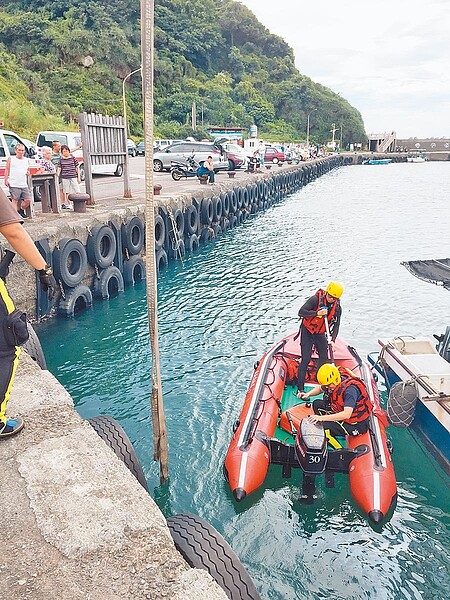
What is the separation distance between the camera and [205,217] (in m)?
18.5

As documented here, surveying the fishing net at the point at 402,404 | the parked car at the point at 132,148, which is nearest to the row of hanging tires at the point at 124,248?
the fishing net at the point at 402,404

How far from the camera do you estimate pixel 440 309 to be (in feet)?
40.5

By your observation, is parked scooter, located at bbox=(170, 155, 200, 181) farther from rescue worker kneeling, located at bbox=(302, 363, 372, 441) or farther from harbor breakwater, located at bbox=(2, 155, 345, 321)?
rescue worker kneeling, located at bbox=(302, 363, 372, 441)

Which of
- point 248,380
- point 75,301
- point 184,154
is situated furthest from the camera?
point 184,154

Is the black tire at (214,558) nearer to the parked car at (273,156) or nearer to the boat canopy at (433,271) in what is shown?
the boat canopy at (433,271)

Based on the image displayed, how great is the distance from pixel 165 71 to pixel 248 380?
55816mm

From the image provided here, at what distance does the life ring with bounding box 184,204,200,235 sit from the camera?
669 inches

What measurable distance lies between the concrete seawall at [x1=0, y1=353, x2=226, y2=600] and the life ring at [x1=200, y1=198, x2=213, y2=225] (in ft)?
48.9

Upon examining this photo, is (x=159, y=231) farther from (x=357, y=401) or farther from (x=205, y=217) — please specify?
(x=357, y=401)

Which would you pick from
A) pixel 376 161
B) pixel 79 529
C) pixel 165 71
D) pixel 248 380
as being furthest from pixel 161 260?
pixel 376 161

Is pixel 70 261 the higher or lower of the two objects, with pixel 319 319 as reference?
lower

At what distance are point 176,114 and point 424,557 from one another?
53826mm

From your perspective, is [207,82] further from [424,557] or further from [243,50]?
[424,557]

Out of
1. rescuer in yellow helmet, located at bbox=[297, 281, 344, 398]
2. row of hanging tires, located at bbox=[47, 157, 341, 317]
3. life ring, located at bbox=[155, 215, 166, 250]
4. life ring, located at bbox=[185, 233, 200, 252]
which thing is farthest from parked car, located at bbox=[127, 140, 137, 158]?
rescuer in yellow helmet, located at bbox=[297, 281, 344, 398]
